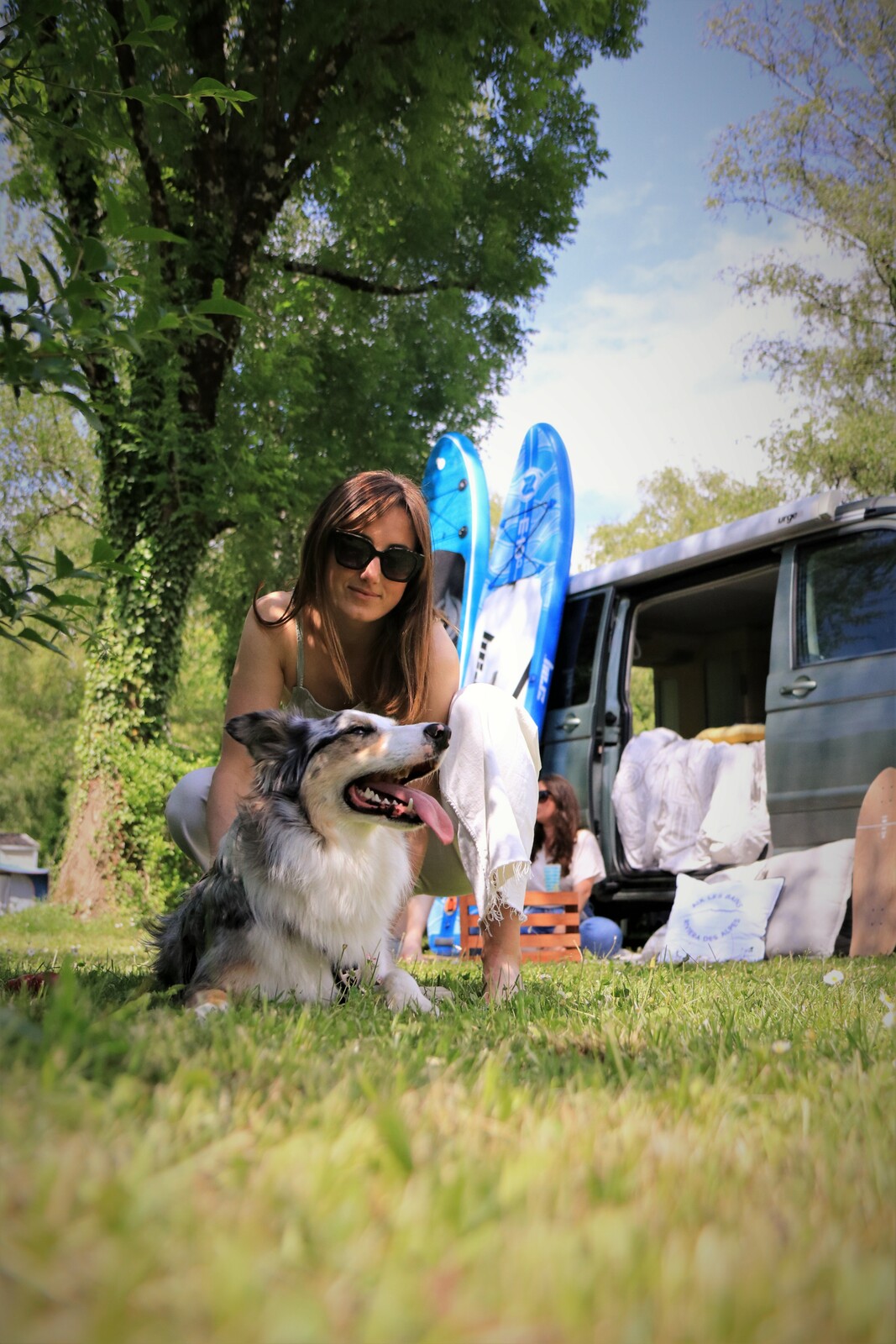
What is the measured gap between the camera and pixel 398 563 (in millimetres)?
3080

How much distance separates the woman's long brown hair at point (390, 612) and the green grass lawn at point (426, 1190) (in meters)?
1.50

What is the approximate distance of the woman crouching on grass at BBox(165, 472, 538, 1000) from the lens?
9.56ft

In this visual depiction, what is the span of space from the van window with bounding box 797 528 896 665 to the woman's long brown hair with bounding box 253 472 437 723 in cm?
308

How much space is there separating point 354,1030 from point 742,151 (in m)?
18.9

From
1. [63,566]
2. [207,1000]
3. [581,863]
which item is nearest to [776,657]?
[581,863]

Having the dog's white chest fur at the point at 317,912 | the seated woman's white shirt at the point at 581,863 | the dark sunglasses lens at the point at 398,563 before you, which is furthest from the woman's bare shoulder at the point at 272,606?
the seated woman's white shirt at the point at 581,863

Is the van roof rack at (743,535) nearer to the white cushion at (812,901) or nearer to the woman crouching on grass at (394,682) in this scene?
the white cushion at (812,901)

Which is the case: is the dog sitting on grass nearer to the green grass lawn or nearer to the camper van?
the green grass lawn

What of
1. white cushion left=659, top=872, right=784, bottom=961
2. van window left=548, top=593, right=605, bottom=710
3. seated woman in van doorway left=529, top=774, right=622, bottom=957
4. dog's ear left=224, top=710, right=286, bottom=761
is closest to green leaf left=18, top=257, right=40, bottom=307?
dog's ear left=224, top=710, right=286, bottom=761

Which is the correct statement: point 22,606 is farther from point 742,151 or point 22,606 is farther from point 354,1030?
point 742,151

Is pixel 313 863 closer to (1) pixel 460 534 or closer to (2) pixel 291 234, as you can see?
(1) pixel 460 534

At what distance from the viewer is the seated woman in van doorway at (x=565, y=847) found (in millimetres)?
6469

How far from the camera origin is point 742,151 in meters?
17.2

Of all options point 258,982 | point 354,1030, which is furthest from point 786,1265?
point 258,982
